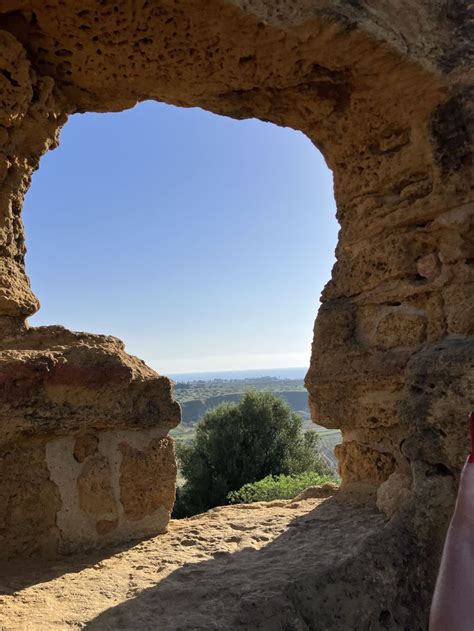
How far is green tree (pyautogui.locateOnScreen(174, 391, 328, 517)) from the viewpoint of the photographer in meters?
11.8

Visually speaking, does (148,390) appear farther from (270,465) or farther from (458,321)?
(270,465)

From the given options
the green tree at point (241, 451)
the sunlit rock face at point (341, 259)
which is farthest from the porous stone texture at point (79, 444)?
the green tree at point (241, 451)

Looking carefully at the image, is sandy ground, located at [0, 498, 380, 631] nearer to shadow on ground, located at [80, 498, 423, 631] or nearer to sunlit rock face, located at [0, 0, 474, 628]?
shadow on ground, located at [80, 498, 423, 631]

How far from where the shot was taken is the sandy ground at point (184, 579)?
1.51 m

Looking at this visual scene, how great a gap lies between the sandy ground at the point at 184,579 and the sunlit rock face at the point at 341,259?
6.2 inches

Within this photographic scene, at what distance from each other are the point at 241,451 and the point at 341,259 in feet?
33.4

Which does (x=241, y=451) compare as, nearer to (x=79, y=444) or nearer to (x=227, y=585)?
(x=79, y=444)

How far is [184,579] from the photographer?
178 centimetres

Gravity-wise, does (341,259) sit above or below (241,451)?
above

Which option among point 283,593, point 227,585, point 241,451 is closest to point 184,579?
point 227,585

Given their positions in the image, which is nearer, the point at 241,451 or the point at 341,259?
the point at 341,259

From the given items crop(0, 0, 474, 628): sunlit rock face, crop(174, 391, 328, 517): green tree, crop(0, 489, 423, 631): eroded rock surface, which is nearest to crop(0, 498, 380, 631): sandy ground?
crop(0, 489, 423, 631): eroded rock surface

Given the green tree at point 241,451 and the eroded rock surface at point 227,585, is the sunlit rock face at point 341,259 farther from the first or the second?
the green tree at point 241,451

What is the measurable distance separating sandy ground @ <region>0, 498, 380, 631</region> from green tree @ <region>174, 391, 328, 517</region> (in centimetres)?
954
